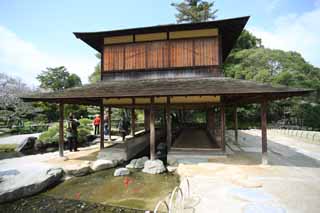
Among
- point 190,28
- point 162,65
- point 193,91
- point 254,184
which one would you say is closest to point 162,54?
point 162,65

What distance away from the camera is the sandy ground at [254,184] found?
130 inches

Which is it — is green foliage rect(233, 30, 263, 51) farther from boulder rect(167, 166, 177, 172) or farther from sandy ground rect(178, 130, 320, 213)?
boulder rect(167, 166, 177, 172)

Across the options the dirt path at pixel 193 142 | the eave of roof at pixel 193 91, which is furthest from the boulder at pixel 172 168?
the eave of roof at pixel 193 91

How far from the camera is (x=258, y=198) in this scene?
3590mm

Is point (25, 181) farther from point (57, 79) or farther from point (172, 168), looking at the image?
point (57, 79)

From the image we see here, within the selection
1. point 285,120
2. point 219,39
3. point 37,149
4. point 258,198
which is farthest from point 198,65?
point 285,120

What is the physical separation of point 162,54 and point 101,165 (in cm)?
579

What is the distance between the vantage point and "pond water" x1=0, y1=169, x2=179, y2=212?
13.4 ft

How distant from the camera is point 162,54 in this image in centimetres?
835

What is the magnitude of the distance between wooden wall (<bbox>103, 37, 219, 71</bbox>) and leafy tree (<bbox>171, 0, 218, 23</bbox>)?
17471mm

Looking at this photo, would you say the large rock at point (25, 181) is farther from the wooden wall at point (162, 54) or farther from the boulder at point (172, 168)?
the wooden wall at point (162, 54)

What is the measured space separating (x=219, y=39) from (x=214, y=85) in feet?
9.79

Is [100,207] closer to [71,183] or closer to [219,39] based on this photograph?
[71,183]

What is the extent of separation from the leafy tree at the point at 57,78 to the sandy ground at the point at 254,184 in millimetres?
42076
